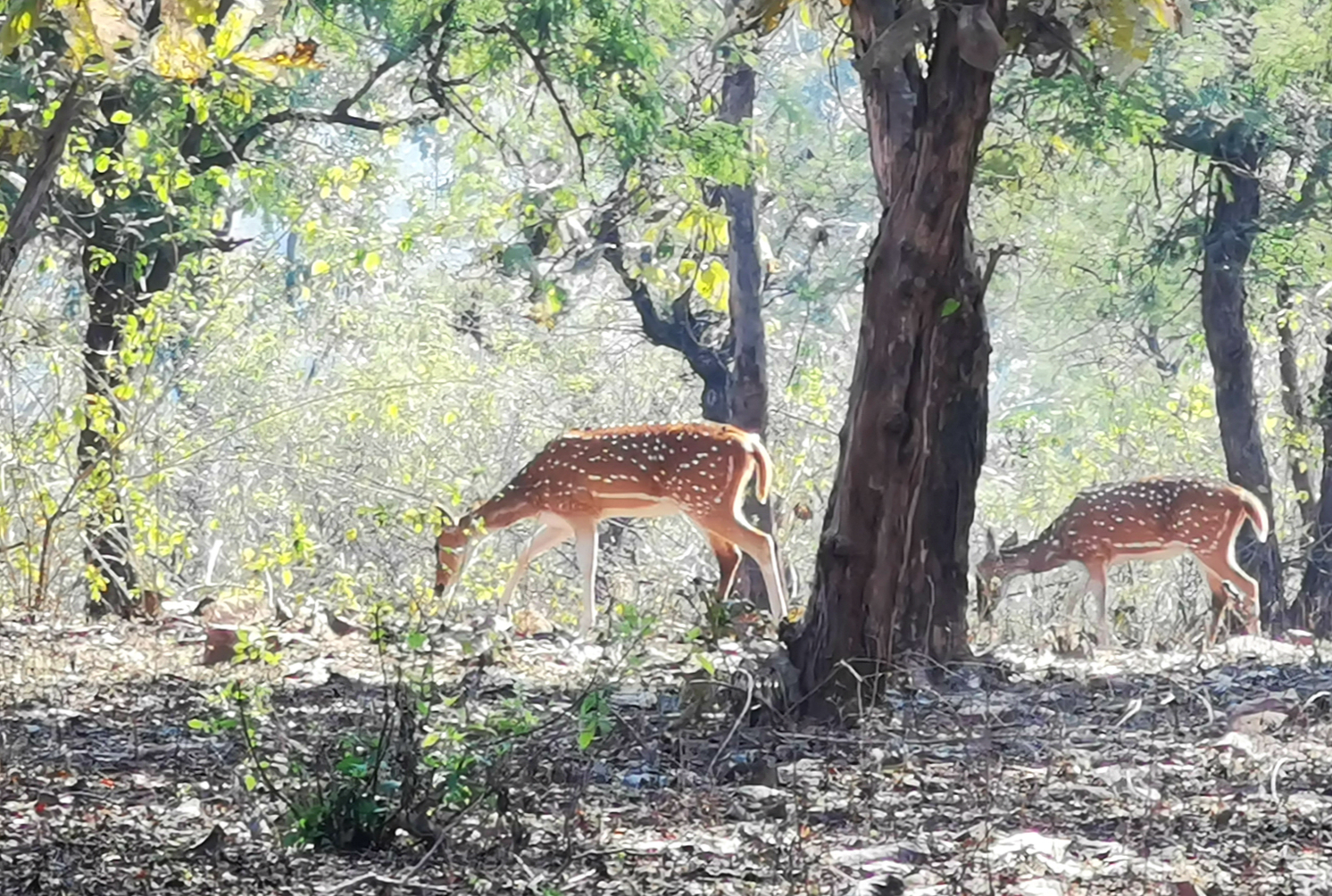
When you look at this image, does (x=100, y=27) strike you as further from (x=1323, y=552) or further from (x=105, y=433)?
(x=1323, y=552)

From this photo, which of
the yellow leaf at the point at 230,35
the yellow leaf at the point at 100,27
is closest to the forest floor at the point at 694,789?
the yellow leaf at the point at 100,27

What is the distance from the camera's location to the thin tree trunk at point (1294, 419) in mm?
14625

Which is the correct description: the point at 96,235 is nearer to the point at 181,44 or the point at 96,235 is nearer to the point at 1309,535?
the point at 181,44

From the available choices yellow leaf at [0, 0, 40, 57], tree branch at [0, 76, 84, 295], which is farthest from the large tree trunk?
yellow leaf at [0, 0, 40, 57]

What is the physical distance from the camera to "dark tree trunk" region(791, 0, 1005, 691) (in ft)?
22.2

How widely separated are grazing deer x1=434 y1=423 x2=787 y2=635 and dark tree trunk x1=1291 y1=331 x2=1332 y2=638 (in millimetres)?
4191

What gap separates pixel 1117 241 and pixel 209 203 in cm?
739

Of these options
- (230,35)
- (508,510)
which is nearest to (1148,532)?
(508,510)

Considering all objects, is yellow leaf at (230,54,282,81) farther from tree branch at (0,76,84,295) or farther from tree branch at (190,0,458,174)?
tree branch at (190,0,458,174)

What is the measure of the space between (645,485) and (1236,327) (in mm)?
5309

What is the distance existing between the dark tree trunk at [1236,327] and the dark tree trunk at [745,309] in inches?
127

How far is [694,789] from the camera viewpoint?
5438 millimetres

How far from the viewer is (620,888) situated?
4336 millimetres

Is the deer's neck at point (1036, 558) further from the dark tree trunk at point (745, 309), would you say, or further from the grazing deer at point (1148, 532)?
A: the dark tree trunk at point (745, 309)
